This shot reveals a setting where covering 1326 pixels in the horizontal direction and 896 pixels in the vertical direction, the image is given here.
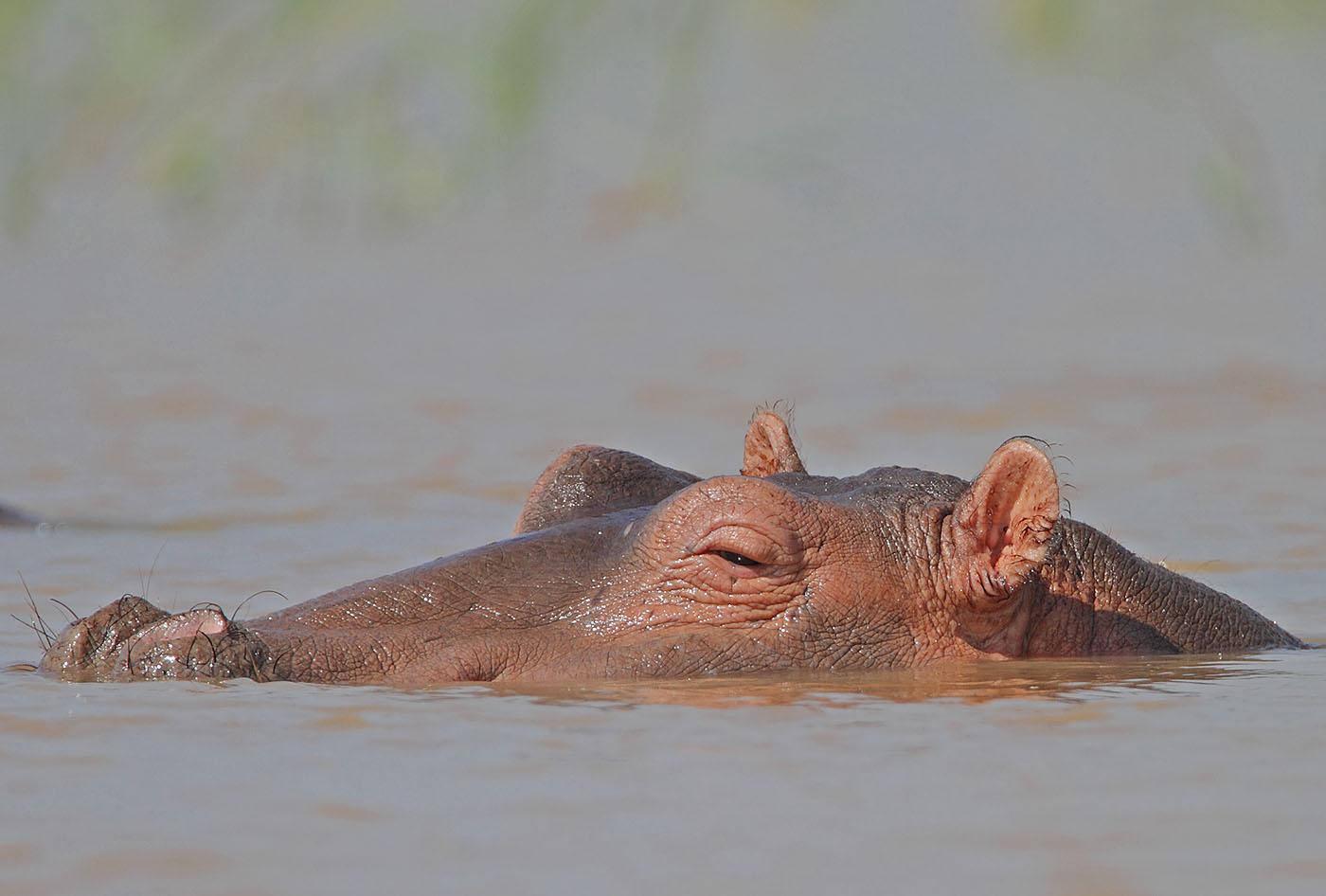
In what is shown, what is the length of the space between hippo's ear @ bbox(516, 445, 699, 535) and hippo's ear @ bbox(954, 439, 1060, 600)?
103 cm

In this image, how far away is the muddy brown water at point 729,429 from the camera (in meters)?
4.90

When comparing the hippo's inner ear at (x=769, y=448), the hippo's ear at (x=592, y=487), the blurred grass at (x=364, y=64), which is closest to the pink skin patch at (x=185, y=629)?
the hippo's ear at (x=592, y=487)

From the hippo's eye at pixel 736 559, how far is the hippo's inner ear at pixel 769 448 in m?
1.06

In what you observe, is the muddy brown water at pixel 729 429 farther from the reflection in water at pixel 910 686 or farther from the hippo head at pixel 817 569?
the hippo head at pixel 817 569

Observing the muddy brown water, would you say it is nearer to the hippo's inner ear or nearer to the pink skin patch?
the pink skin patch

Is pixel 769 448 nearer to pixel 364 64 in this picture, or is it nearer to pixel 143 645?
pixel 143 645

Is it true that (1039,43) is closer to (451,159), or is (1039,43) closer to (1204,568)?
(1204,568)

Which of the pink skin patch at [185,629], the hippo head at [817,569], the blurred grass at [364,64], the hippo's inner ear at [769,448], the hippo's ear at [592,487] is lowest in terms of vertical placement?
the pink skin patch at [185,629]

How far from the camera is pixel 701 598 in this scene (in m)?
6.66

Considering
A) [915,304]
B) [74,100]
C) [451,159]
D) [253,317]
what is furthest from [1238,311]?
[74,100]

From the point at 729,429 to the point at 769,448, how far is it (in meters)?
6.49

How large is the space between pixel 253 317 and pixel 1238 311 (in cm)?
740

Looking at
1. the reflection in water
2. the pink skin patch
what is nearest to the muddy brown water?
the reflection in water

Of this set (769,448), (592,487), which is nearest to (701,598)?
(592,487)
